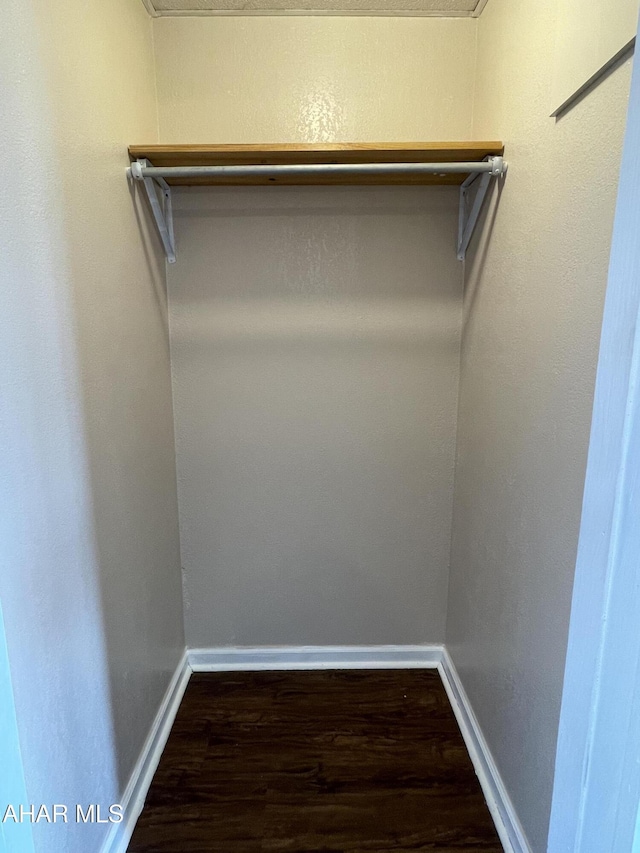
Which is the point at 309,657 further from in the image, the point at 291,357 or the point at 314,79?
the point at 314,79

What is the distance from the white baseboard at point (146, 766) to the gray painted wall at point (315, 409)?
0.78 ft

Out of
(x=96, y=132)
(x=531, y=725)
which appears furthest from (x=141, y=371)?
(x=531, y=725)

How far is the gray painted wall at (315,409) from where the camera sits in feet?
5.70

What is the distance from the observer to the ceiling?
4.99 feet

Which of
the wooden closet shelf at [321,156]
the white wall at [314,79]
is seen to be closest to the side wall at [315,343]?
the white wall at [314,79]

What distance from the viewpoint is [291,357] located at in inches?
71.5

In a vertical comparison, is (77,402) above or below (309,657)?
above

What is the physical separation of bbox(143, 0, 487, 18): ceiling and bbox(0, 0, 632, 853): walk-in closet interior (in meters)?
0.02

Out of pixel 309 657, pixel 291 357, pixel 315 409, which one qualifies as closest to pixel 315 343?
pixel 291 357

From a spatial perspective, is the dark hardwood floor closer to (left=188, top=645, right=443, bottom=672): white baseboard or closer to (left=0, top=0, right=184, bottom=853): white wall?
(left=188, top=645, right=443, bottom=672): white baseboard

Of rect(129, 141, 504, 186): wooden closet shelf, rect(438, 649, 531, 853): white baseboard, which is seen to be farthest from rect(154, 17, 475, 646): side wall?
rect(438, 649, 531, 853): white baseboard

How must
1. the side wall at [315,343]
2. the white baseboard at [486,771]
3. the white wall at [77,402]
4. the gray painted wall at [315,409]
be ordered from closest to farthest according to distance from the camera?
the white wall at [77,402] < the white baseboard at [486,771] < the side wall at [315,343] < the gray painted wall at [315,409]

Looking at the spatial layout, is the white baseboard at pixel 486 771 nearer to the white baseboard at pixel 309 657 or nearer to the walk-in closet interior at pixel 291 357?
the walk-in closet interior at pixel 291 357

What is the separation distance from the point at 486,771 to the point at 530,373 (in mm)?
1213
